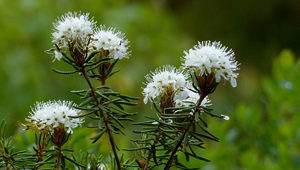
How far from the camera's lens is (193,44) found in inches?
192

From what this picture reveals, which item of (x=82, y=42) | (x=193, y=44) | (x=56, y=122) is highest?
(x=193, y=44)

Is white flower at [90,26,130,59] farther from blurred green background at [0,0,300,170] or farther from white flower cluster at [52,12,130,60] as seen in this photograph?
blurred green background at [0,0,300,170]

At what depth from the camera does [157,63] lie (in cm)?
418

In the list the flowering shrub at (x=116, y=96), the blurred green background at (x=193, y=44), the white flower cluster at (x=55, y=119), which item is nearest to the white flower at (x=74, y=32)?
the flowering shrub at (x=116, y=96)

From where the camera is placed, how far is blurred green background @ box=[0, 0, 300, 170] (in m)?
2.19

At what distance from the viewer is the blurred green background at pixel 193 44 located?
2188 mm

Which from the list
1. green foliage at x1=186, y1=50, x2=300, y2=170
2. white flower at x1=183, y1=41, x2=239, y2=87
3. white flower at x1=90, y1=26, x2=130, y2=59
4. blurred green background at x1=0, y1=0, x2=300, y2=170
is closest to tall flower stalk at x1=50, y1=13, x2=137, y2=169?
white flower at x1=90, y1=26, x2=130, y2=59

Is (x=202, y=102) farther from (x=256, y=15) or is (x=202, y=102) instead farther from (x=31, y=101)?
(x=256, y=15)

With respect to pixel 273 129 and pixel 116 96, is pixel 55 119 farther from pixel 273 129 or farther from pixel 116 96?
pixel 273 129

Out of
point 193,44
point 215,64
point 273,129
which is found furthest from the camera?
point 193,44

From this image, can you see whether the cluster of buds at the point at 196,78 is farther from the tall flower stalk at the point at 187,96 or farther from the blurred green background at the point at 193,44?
the blurred green background at the point at 193,44

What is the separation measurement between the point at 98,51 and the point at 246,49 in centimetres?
472

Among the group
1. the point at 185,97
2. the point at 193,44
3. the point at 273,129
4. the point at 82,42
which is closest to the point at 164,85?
the point at 185,97

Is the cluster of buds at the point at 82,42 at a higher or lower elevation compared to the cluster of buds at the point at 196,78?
higher
